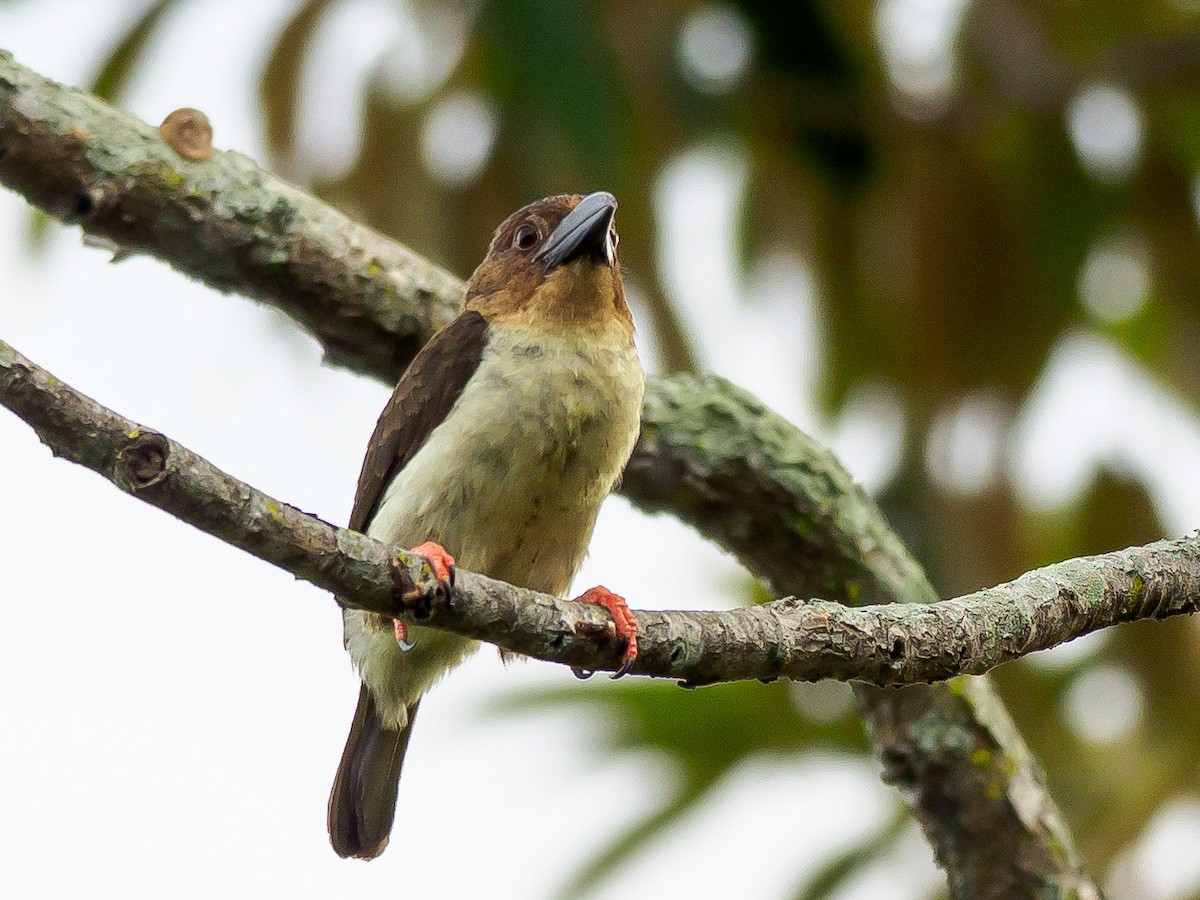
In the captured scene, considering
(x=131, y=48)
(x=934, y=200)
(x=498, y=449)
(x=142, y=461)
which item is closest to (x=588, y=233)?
(x=498, y=449)

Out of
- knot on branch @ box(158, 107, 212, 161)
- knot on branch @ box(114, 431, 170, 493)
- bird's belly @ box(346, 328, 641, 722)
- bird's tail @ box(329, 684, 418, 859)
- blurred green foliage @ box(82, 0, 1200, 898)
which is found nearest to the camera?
knot on branch @ box(114, 431, 170, 493)

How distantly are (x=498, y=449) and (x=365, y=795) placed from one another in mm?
1202

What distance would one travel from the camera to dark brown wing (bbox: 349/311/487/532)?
3805 millimetres

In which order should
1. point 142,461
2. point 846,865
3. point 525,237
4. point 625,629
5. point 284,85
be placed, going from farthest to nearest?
1. point 846,865
2. point 284,85
3. point 525,237
4. point 625,629
5. point 142,461

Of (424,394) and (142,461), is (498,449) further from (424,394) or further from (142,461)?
(142,461)

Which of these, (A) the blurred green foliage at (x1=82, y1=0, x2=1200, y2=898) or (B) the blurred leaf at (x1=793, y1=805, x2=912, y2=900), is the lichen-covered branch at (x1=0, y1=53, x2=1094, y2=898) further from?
(B) the blurred leaf at (x1=793, y1=805, x2=912, y2=900)

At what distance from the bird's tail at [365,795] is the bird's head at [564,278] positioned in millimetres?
1127

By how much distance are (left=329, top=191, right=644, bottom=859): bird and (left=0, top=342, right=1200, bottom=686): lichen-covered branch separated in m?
0.32

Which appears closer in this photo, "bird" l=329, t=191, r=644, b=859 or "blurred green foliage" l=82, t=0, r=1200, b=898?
"bird" l=329, t=191, r=644, b=859

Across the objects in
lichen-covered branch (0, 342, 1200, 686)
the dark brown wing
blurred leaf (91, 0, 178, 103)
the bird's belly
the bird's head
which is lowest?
lichen-covered branch (0, 342, 1200, 686)

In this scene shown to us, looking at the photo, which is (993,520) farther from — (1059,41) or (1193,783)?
(1059,41)

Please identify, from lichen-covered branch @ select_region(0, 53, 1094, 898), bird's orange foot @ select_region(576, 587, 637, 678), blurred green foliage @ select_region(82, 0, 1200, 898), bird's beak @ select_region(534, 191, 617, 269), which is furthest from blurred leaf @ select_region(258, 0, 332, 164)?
bird's orange foot @ select_region(576, 587, 637, 678)

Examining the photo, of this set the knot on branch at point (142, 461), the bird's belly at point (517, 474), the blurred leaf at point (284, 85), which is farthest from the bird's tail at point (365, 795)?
the blurred leaf at point (284, 85)

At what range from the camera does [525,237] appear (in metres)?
4.32
